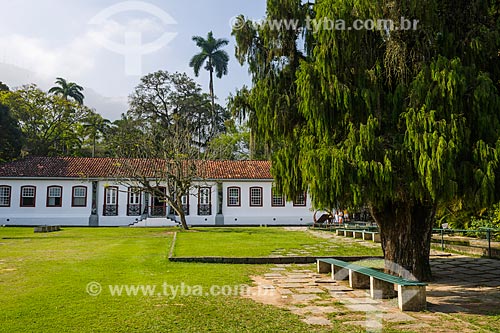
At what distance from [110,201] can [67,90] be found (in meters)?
21.7

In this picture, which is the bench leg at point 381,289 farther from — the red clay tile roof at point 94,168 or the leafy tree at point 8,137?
the leafy tree at point 8,137

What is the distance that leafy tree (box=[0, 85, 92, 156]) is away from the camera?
36250 mm

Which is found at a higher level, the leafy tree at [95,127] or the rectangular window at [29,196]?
the leafy tree at [95,127]

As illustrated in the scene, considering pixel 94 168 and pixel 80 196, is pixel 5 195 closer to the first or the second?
pixel 80 196

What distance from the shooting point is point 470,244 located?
532 inches

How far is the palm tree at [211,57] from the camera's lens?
4394 centimetres

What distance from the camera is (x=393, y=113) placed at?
6.48 m

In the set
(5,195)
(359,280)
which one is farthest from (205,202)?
(359,280)

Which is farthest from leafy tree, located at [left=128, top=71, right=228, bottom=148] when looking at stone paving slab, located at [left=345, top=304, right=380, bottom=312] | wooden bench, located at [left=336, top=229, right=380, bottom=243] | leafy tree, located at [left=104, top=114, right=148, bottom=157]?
stone paving slab, located at [left=345, top=304, right=380, bottom=312]

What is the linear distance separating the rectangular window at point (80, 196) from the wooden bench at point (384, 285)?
23.6 meters

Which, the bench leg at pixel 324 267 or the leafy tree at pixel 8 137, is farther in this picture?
the leafy tree at pixel 8 137

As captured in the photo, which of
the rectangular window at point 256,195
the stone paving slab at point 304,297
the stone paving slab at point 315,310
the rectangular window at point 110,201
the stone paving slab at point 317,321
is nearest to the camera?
the stone paving slab at point 317,321

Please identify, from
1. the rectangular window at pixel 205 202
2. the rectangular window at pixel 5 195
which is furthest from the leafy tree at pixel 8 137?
the rectangular window at pixel 205 202

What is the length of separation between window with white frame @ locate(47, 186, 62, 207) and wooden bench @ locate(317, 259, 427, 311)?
2429cm
